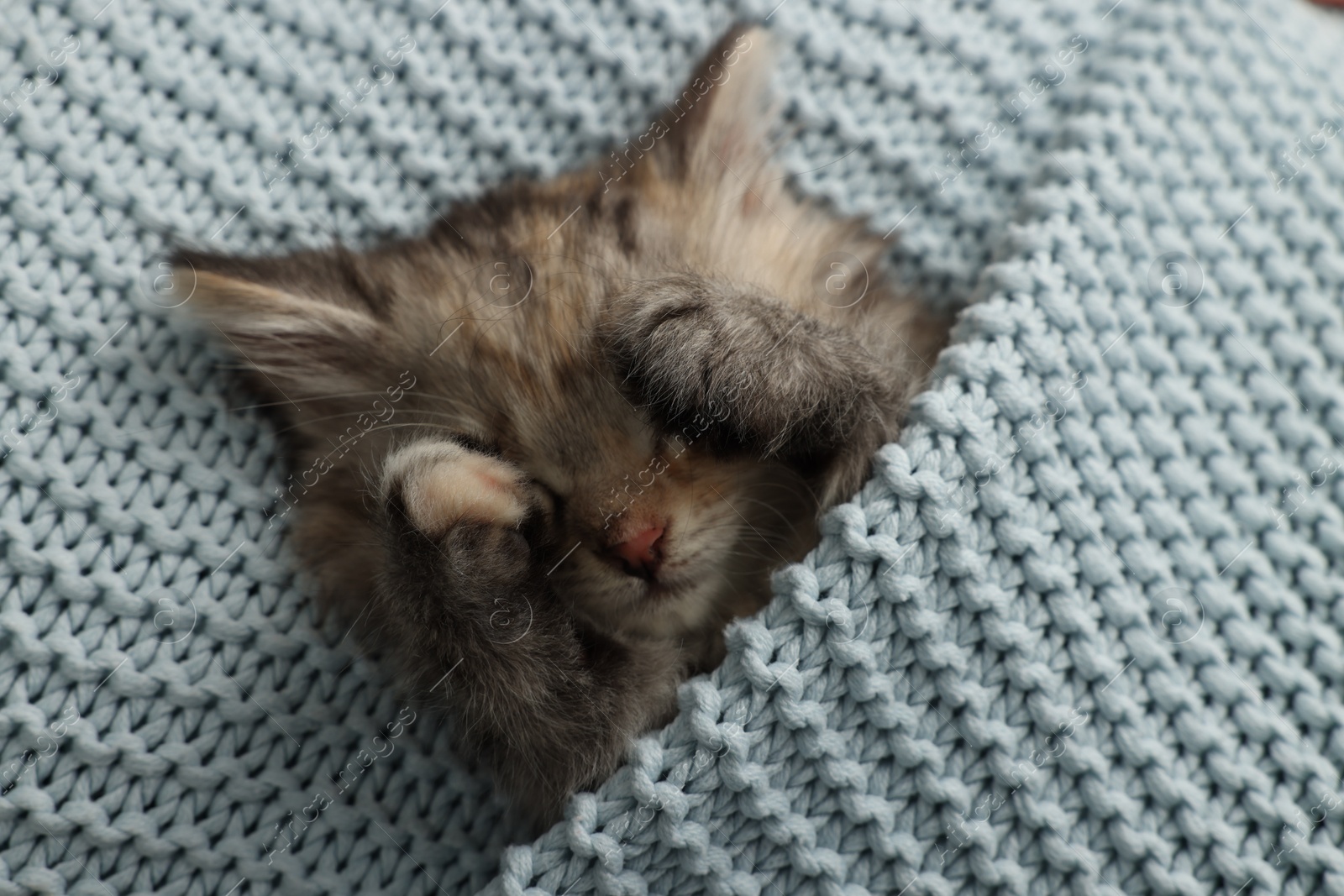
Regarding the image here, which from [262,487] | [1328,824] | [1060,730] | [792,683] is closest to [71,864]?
[262,487]

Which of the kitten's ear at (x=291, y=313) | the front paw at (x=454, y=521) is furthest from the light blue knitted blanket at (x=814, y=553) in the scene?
the front paw at (x=454, y=521)

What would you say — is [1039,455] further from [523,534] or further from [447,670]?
[447,670]

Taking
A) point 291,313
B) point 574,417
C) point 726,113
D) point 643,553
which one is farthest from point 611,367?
point 726,113

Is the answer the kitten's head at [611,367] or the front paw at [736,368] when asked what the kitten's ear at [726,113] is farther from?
the front paw at [736,368]

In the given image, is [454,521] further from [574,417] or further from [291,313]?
[291,313]

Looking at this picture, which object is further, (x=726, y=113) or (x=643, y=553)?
(x=726, y=113)

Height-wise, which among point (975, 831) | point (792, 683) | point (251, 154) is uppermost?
point (251, 154)

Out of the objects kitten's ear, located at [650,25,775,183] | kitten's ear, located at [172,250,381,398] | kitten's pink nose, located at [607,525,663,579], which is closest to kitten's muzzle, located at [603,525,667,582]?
kitten's pink nose, located at [607,525,663,579]
